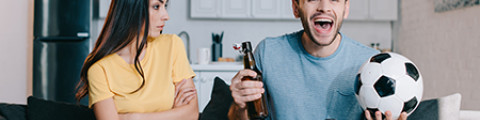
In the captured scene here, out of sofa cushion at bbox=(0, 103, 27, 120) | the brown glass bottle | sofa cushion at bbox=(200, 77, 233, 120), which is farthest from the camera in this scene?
sofa cushion at bbox=(200, 77, 233, 120)

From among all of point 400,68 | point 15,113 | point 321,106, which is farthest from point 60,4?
point 400,68

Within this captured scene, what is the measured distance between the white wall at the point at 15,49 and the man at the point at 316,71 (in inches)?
129

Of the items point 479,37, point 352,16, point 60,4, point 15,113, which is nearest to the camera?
point 15,113

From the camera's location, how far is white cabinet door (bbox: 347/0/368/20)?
4078mm

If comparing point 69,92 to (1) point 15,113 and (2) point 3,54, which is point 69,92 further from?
(1) point 15,113

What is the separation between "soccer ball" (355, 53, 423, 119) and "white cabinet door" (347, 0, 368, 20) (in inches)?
115

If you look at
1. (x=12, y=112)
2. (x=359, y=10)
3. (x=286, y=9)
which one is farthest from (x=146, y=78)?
(x=359, y=10)

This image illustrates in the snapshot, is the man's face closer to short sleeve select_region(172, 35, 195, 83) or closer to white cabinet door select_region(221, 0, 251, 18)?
short sleeve select_region(172, 35, 195, 83)

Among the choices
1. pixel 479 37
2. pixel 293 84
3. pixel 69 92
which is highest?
pixel 479 37

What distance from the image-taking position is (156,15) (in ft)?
4.83

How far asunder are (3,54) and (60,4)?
0.83 m

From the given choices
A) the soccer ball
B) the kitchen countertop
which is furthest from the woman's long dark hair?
the kitchen countertop

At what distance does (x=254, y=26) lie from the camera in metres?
4.35

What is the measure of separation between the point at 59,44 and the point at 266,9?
2029mm
